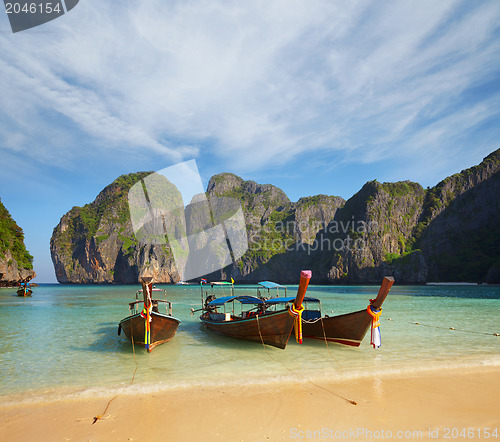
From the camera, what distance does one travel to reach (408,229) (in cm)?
13150

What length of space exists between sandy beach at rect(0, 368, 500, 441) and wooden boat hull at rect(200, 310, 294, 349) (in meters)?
3.13

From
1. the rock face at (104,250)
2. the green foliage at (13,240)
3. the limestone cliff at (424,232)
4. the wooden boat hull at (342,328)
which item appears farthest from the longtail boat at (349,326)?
the rock face at (104,250)

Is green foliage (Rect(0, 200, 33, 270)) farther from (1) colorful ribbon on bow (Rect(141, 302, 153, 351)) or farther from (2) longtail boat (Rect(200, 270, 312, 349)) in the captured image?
(2) longtail boat (Rect(200, 270, 312, 349))

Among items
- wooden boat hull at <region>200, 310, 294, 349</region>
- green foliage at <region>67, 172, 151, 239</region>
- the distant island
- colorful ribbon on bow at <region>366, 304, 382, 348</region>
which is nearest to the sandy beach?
colorful ribbon on bow at <region>366, 304, 382, 348</region>

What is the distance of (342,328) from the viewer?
12953mm

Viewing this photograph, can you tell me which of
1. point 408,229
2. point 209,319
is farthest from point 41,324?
point 408,229

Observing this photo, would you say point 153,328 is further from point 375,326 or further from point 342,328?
point 375,326

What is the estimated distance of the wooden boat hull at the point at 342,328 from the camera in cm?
1230

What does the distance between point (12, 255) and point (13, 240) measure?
5376mm

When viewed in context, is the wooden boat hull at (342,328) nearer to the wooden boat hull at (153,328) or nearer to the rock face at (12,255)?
the wooden boat hull at (153,328)

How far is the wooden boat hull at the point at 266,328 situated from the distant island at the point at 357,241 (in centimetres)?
10254

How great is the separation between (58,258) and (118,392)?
17368 cm

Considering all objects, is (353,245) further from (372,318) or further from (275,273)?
(372,318)

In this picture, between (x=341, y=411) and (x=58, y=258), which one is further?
(x=58, y=258)
